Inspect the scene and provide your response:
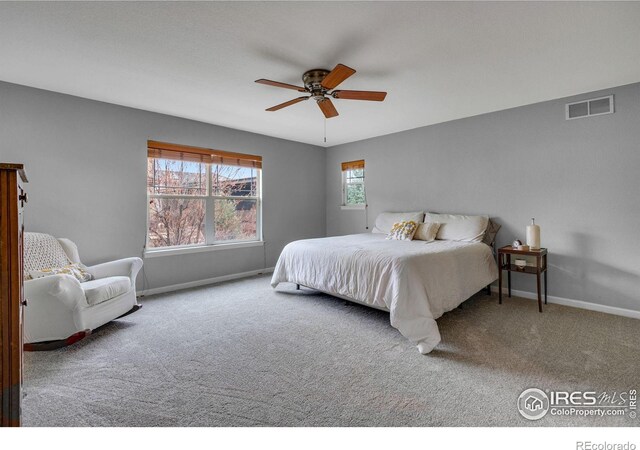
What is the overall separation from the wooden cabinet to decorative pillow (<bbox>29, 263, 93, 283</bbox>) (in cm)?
191

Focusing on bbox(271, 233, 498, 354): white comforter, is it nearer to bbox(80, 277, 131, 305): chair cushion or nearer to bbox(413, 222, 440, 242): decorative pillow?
bbox(413, 222, 440, 242): decorative pillow

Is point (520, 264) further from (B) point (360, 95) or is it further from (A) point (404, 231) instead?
(B) point (360, 95)

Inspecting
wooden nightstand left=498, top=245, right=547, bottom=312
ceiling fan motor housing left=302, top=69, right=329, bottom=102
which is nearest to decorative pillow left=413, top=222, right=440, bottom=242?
wooden nightstand left=498, top=245, right=547, bottom=312

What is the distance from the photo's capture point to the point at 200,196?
14.1 ft

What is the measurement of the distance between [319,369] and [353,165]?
161 inches

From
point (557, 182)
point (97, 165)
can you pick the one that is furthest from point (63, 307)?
point (557, 182)

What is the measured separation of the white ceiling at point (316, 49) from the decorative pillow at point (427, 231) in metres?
1.51

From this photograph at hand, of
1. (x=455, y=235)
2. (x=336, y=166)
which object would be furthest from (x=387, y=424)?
(x=336, y=166)

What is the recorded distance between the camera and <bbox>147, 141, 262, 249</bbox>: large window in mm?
3943

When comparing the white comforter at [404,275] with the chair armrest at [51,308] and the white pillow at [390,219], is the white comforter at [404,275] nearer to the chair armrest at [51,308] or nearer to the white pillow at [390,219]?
the white pillow at [390,219]

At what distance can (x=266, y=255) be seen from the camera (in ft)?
16.6

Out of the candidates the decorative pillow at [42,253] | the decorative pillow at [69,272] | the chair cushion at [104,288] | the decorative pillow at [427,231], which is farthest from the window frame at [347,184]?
the decorative pillow at [42,253]
